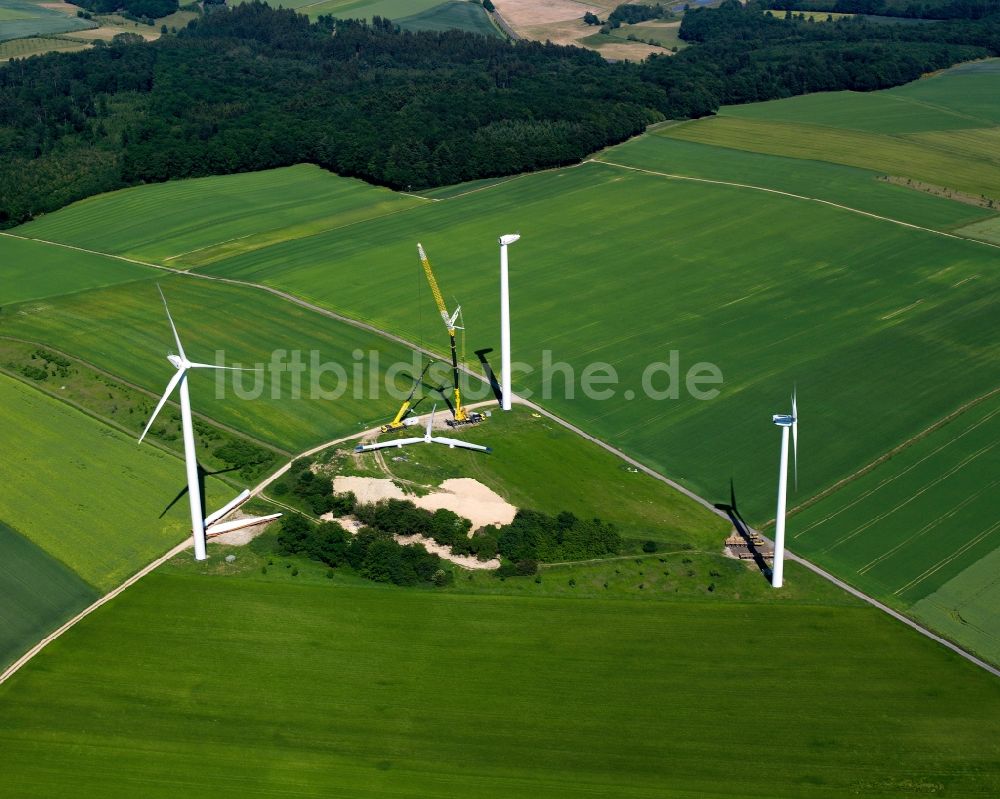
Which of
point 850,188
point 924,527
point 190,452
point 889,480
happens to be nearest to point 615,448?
point 889,480

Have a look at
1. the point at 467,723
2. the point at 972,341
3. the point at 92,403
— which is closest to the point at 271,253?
the point at 92,403

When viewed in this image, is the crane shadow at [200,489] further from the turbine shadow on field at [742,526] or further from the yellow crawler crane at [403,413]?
the turbine shadow on field at [742,526]

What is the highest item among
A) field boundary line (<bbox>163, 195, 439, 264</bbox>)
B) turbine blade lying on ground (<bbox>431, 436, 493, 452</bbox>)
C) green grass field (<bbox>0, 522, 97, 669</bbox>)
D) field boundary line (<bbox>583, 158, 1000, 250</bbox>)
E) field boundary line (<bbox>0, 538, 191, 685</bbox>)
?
field boundary line (<bbox>583, 158, 1000, 250</bbox>)

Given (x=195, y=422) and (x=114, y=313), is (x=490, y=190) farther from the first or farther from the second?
(x=195, y=422)

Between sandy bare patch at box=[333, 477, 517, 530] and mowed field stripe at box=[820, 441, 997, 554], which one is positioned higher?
sandy bare patch at box=[333, 477, 517, 530]

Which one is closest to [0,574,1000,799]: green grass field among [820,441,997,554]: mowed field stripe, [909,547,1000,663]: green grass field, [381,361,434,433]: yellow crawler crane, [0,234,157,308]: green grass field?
[909,547,1000,663]: green grass field

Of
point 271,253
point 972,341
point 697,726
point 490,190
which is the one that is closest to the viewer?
point 697,726

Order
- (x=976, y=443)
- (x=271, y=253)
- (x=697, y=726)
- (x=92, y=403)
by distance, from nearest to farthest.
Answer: (x=697, y=726) → (x=976, y=443) → (x=92, y=403) → (x=271, y=253)

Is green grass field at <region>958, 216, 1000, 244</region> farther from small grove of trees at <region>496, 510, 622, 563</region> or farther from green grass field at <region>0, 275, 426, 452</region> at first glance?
small grove of trees at <region>496, 510, 622, 563</region>
